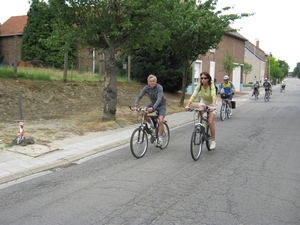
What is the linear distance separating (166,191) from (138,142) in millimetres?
2343

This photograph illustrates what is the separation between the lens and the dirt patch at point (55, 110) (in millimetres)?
9711

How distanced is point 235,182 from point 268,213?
1284 mm

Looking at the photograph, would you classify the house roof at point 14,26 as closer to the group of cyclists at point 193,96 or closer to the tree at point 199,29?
the tree at point 199,29

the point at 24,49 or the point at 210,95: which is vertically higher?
the point at 24,49

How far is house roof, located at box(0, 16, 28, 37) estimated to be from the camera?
35834mm

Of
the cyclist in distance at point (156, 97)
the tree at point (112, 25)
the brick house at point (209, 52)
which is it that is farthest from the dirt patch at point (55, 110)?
the brick house at point (209, 52)

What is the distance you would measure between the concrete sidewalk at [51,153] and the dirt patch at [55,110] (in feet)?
1.86

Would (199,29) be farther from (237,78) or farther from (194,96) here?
(237,78)

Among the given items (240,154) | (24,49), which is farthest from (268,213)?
(24,49)

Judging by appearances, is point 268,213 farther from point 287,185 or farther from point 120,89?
point 120,89

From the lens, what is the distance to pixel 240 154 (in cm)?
769

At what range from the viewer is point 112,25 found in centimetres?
1036

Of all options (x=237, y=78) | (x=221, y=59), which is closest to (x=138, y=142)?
(x=221, y=59)

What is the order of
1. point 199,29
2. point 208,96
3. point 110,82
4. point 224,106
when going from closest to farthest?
point 208,96 → point 110,82 → point 224,106 → point 199,29
